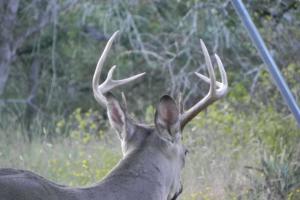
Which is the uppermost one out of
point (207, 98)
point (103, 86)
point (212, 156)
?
point (207, 98)

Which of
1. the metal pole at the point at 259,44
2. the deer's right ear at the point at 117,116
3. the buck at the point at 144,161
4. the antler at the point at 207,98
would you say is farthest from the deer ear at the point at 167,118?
the metal pole at the point at 259,44

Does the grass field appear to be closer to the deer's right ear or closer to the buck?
the buck

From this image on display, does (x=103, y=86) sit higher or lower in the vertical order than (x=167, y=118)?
lower

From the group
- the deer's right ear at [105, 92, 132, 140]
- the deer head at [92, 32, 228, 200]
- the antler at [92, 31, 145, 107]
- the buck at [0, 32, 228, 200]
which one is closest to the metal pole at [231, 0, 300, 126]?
the buck at [0, 32, 228, 200]

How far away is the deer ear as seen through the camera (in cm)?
770

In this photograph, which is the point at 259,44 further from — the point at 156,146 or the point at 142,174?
the point at 142,174

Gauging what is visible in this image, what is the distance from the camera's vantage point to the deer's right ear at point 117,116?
308 inches

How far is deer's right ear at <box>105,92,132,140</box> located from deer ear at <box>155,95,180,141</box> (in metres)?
0.23

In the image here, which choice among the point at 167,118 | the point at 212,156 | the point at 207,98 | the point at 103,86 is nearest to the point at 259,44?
the point at 207,98

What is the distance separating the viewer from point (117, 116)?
7.94 metres

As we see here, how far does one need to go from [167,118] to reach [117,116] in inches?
15.4

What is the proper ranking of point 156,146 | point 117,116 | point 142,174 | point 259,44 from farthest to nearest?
point 259,44 → point 117,116 → point 156,146 → point 142,174

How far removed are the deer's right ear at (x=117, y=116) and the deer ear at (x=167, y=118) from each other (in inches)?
8.9

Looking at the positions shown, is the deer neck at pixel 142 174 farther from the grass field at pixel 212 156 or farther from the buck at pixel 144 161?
the grass field at pixel 212 156
